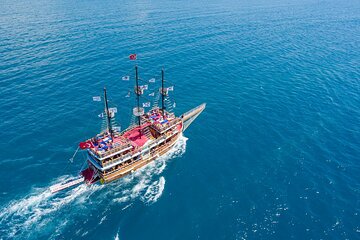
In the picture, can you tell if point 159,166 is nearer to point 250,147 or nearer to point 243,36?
point 250,147

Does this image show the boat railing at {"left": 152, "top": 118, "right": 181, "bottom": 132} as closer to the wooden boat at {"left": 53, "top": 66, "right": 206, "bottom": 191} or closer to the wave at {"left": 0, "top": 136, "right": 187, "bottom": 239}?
the wooden boat at {"left": 53, "top": 66, "right": 206, "bottom": 191}

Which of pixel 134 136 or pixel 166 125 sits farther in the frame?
pixel 166 125

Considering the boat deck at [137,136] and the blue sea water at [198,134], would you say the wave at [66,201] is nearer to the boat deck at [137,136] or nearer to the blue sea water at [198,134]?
the blue sea water at [198,134]

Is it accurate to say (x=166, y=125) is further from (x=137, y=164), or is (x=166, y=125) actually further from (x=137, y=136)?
(x=137, y=164)

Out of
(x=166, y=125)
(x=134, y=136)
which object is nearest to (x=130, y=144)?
(x=134, y=136)

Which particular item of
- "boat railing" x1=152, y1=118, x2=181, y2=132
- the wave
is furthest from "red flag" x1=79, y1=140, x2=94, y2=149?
"boat railing" x1=152, y1=118, x2=181, y2=132

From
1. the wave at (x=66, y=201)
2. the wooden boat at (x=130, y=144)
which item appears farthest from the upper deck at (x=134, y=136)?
the wave at (x=66, y=201)

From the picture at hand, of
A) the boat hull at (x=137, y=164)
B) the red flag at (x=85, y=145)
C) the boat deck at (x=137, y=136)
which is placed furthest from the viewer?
the boat deck at (x=137, y=136)

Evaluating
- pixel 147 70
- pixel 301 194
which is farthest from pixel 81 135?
pixel 301 194
